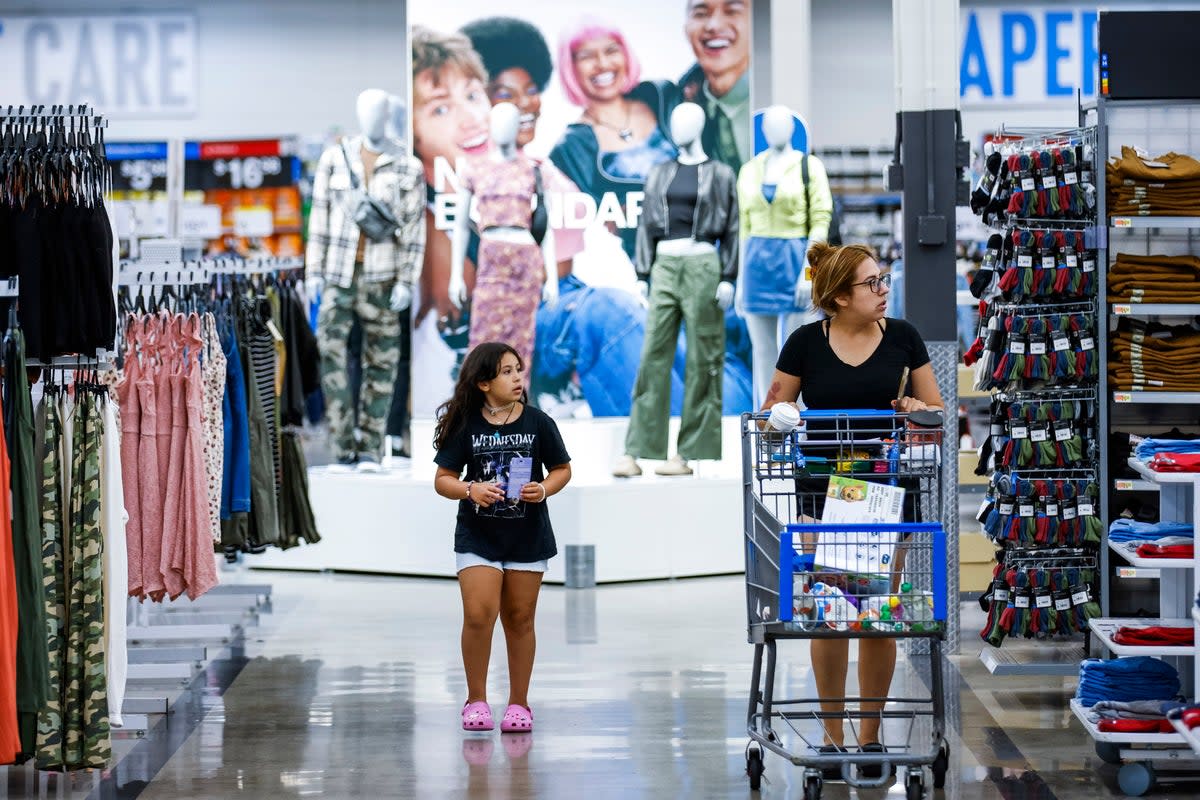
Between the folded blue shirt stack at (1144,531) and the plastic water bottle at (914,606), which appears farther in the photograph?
the folded blue shirt stack at (1144,531)

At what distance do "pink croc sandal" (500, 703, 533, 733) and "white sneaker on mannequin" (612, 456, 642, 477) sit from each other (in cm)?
398

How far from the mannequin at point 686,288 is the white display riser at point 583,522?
0.78 feet

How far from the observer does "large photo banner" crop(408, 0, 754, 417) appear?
34.4 feet

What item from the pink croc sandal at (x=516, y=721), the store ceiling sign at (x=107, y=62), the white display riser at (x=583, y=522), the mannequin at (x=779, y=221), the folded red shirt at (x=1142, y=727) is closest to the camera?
the folded red shirt at (x=1142, y=727)

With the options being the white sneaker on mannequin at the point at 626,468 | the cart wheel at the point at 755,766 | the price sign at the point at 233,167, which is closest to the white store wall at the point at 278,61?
the price sign at the point at 233,167

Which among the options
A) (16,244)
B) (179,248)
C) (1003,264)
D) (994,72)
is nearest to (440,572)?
(179,248)

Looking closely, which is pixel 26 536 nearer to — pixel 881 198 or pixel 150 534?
pixel 150 534

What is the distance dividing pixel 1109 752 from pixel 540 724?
5.95ft

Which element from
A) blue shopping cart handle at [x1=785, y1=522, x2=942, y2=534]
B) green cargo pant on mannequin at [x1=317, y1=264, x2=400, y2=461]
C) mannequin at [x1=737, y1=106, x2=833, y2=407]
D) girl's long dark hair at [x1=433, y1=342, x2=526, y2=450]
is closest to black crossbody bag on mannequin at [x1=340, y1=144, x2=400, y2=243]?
green cargo pant on mannequin at [x1=317, y1=264, x2=400, y2=461]

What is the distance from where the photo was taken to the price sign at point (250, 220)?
1259 centimetres

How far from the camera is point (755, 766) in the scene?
191 inches

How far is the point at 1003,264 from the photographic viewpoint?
626 centimetres

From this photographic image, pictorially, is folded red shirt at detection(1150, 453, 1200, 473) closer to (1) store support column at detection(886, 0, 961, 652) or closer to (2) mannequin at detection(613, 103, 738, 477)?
(1) store support column at detection(886, 0, 961, 652)

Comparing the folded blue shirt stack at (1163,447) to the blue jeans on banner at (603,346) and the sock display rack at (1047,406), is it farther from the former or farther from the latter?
the blue jeans on banner at (603,346)
